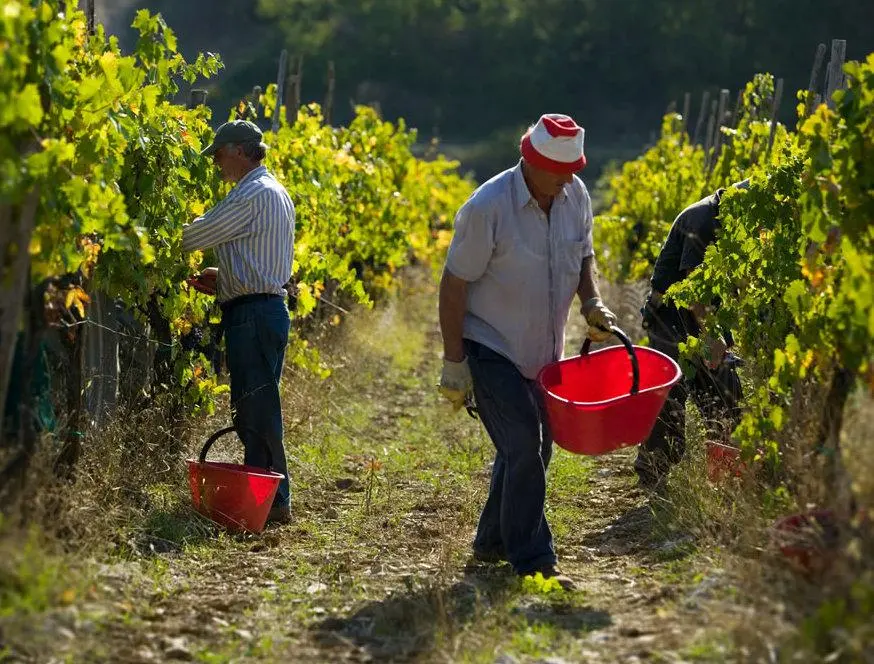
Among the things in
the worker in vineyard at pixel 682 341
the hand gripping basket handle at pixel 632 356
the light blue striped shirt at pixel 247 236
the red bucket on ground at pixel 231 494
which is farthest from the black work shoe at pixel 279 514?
the hand gripping basket handle at pixel 632 356

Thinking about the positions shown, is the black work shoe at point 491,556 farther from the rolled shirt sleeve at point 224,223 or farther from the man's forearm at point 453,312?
the rolled shirt sleeve at point 224,223

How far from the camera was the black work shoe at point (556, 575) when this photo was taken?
544 cm

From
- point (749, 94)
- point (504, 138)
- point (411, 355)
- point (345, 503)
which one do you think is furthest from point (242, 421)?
point (504, 138)

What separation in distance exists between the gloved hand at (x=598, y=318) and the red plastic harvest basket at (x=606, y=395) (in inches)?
2.4

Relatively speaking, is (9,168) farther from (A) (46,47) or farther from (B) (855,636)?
(B) (855,636)

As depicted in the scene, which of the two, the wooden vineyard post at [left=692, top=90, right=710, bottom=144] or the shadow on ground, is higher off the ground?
the wooden vineyard post at [left=692, top=90, right=710, bottom=144]

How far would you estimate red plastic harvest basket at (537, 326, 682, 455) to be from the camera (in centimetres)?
525

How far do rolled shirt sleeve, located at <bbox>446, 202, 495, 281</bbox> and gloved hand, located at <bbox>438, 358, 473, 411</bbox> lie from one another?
32 cm

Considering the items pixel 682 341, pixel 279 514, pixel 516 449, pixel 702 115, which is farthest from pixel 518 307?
pixel 702 115

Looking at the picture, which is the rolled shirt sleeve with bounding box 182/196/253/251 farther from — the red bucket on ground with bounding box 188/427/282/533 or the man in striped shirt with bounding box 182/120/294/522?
the red bucket on ground with bounding box 188/427/282/533

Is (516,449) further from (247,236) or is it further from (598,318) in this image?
(247,236)

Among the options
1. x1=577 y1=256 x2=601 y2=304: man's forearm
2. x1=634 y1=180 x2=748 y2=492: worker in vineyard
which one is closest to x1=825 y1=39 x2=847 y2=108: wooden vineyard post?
x1=634 y1=180 x2=748 y2=492: worker in vineyard

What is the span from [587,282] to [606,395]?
1.49ft

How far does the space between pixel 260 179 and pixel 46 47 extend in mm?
2089
